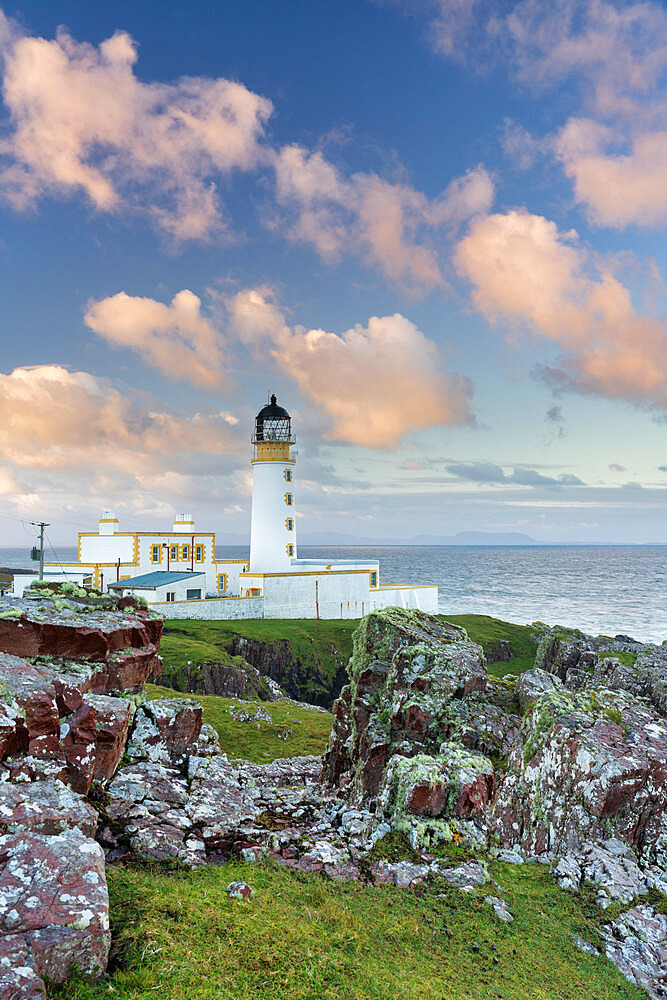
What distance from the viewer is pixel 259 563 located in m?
75.4

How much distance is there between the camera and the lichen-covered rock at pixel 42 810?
8.93m

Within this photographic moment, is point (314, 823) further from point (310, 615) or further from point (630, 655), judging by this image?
point (310, 615)

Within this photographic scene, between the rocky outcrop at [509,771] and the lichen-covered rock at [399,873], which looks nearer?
the lichen-covered rock at [399,873]

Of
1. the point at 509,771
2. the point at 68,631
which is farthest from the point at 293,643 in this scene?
the point at 68,631

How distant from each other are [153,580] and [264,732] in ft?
141

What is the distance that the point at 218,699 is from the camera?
113 feet

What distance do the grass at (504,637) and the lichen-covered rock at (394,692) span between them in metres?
40.7

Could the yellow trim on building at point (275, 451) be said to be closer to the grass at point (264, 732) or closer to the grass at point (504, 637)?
the grass at point (504, 637)

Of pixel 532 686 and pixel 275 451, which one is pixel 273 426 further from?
pixel 532 686

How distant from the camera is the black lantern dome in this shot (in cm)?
7494

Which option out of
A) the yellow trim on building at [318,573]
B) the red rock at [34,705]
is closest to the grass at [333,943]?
the red rock at [34,705]

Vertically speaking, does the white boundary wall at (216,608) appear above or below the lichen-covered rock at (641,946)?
below

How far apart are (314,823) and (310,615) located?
192ft

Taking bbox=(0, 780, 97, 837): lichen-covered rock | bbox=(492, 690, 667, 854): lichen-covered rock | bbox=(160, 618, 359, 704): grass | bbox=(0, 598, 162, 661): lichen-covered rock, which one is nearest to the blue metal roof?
bbox=(160, 618, 359, 704): grass
